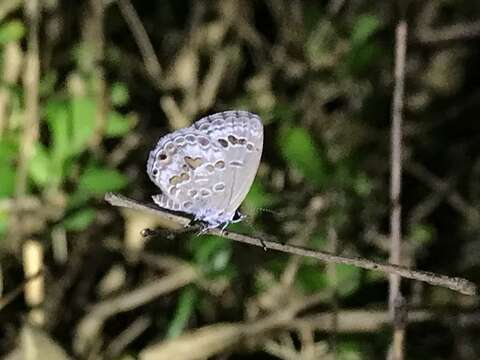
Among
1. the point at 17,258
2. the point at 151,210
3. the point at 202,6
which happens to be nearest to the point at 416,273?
the point at 151,210

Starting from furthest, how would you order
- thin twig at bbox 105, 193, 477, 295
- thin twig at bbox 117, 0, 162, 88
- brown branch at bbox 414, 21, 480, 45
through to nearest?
brown branch at bbox 414, 21, 480, 45 < thin twig at bbox 117, 0, 162, 88 < thin twig at bbox 105, 193, 477, 295

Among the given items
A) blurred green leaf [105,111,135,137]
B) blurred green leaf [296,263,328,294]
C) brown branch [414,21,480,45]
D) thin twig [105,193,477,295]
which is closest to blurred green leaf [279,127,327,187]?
blurred green leaf [296,263,328,294]

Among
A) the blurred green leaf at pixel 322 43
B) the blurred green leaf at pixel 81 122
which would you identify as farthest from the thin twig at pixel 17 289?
the blurred green leaf at pixel 322 43

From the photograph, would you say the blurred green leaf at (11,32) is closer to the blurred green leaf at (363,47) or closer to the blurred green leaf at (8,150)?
the blurred green leaf at (8,150)

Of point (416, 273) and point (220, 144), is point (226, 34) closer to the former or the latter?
point (220, 144)

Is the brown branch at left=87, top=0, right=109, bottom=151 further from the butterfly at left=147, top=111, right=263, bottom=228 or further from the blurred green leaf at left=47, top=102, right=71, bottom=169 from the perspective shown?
the butterfly at left=147, top=111, right=263, bottom=228

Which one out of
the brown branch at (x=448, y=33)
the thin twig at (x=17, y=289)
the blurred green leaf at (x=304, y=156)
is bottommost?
the thin twig at (x=17, y=289)
